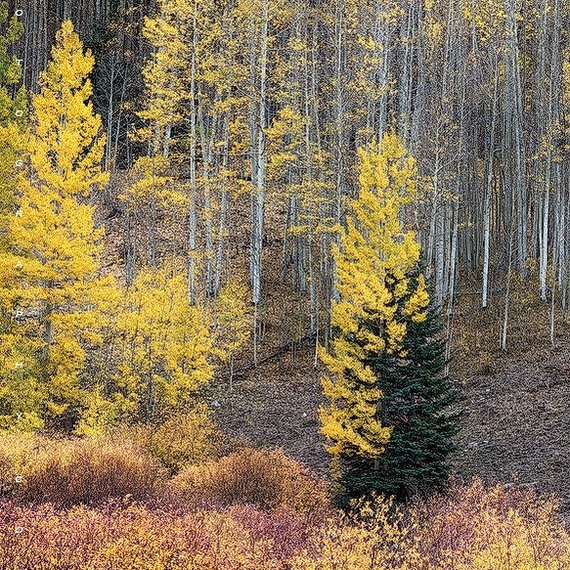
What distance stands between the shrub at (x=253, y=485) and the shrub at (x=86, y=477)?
0.93 meters

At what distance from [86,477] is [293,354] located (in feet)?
34.0

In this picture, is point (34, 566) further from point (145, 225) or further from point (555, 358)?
point (145, 225)

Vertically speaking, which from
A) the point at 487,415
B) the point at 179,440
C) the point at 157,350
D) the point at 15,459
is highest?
the point at 157,350

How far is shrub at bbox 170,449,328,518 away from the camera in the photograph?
11.7 metres

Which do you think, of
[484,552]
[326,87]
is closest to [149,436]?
[484,552]

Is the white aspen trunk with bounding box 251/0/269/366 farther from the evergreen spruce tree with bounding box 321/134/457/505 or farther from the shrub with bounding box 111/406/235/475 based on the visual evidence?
the evergreen spruce tree with bounding box 321/134/457/505

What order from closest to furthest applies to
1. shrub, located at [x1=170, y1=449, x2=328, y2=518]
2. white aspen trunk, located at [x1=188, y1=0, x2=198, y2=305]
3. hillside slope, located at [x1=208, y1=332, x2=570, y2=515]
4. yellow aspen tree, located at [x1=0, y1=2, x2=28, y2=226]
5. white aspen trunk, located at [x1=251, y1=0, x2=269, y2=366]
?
shrub, located at [x1=170, y1=449, x2=328, y2=518] → hillside slope, located at [x1=208, y1=332, x2=570, y2=515] → yellow aspen tree, located at [x1=0, y1=2, x2=28, y2=226] → white aspen trunk, located at [x1=188, y1=0, x2=198, y2=305] → white aspen trunk, located at [x1=251, y1=0, x2=269, y2=366]

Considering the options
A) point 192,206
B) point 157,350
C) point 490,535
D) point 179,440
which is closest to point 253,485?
point 179,440

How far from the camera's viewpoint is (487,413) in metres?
16.0

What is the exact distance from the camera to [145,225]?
2770 centimetres

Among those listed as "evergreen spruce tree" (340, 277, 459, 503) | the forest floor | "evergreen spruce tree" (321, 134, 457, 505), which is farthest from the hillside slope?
"evergreen spruce tree" (321, 134, 457, 505)

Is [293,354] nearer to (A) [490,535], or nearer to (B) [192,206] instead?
(B) [192,206]

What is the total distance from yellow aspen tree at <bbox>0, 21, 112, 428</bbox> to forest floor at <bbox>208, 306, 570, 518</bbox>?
4610mm

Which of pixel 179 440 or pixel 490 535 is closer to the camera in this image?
pixel 490 535
